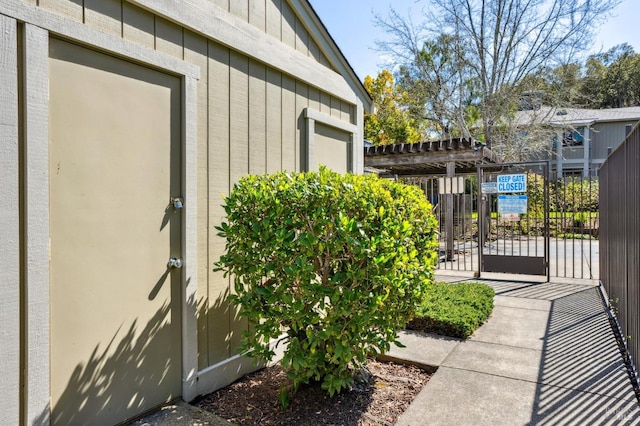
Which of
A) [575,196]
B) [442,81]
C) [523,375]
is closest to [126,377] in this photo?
[523,375]

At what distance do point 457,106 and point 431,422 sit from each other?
61.1 ft

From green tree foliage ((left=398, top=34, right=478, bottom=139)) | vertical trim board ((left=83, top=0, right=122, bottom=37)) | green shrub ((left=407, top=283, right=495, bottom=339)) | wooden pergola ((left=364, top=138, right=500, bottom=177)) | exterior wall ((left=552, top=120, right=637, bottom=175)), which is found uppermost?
green tree foliage ((left=398, top=34, right=478, bottom=139))

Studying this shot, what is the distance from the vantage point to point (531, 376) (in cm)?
305

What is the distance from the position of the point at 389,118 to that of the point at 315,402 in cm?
2161

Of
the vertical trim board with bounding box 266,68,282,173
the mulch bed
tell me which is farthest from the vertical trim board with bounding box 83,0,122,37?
the mulch bed

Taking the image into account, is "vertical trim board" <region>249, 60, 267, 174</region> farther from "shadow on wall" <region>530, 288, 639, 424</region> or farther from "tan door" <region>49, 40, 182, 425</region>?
"shadow on wall" <region>530, 288, 639, 424</region>

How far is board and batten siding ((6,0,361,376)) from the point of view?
2533mm

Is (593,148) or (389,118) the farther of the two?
(593,148)

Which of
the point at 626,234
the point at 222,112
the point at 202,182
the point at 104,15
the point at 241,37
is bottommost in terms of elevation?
the point at 626,234

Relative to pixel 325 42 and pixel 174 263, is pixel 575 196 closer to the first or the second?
pixel 325 42

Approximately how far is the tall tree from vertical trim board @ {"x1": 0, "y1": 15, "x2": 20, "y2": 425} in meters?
16.7

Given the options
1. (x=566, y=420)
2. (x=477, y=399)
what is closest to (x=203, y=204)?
(x=477, y=399)

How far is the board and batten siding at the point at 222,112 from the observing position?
2533 mm

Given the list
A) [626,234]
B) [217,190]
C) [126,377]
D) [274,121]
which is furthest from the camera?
[274,121]
